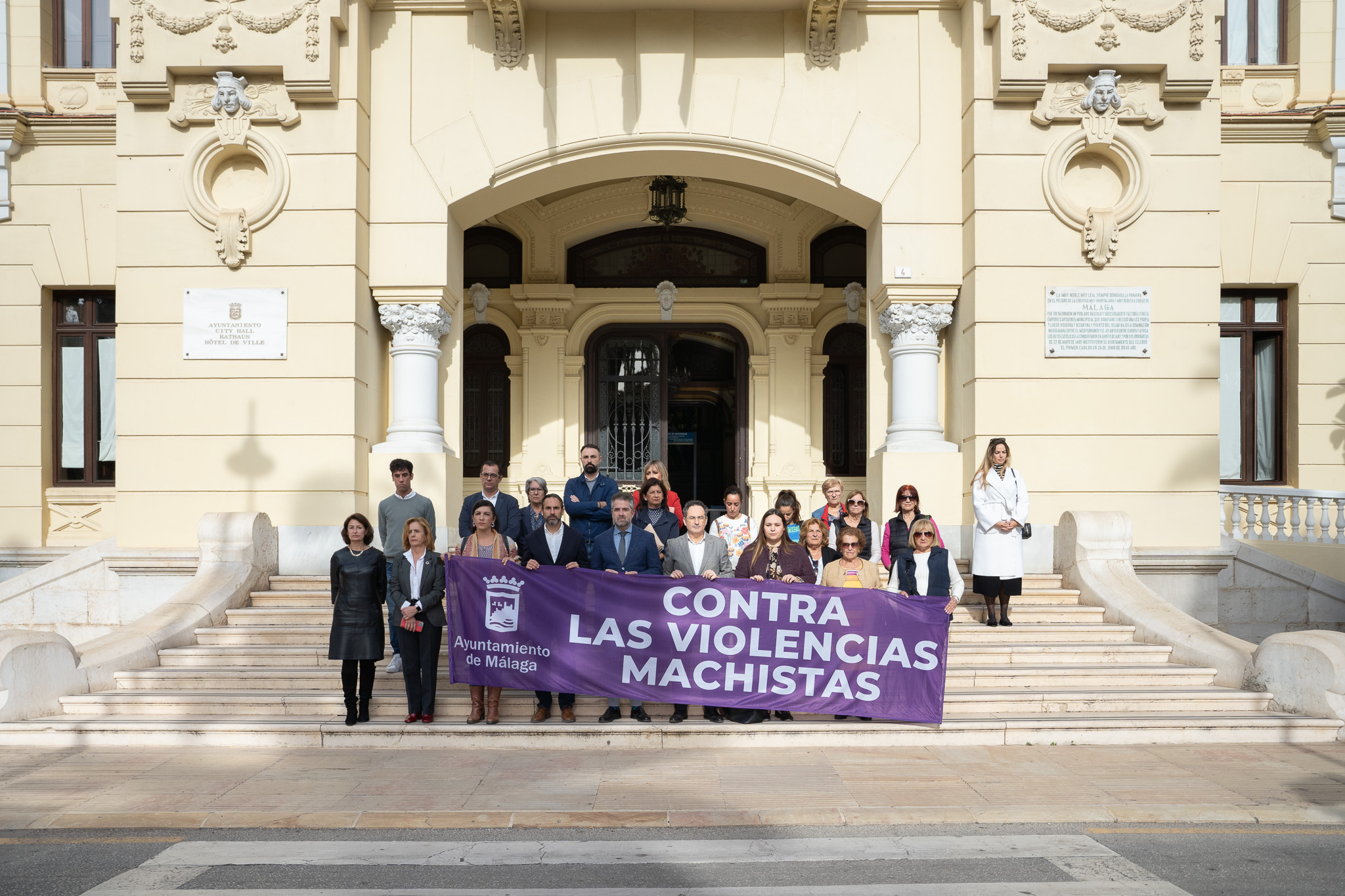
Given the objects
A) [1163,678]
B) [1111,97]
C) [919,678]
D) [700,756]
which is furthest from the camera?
[1111,97]

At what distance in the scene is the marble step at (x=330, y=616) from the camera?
35.5 feet

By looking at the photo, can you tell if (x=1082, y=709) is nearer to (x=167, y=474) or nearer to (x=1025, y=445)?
(x=1025, y=445)

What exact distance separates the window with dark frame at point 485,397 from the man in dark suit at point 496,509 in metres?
6.68

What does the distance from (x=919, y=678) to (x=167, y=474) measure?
8364mm

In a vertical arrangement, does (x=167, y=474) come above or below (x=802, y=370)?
below

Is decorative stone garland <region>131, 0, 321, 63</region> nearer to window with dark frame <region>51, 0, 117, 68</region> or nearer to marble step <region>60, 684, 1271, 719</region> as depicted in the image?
window with dark frame <region>51, 0, 117, 68</region>

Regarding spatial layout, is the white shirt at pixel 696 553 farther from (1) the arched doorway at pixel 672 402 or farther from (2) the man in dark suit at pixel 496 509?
(1) the arched doorway at pixel 672 402

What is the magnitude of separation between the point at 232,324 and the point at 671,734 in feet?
23.0

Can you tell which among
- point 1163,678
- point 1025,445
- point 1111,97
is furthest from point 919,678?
point 1111,97

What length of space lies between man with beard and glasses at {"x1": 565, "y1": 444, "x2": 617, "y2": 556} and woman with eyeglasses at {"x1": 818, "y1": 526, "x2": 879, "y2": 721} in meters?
2.11

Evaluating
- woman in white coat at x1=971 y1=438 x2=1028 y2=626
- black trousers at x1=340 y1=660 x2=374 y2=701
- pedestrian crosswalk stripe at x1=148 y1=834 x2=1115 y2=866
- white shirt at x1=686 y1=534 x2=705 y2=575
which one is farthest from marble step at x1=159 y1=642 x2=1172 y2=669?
pedestrian crosswalk stripe at x1=148 y1=834 x2=1115 y2=866

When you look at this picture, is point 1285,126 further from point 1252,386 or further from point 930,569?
point 930,569

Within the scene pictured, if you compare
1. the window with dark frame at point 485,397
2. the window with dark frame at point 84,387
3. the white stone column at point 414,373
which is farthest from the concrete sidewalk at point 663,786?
the window with dark frame at point 485,397

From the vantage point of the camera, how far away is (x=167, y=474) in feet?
40.3
